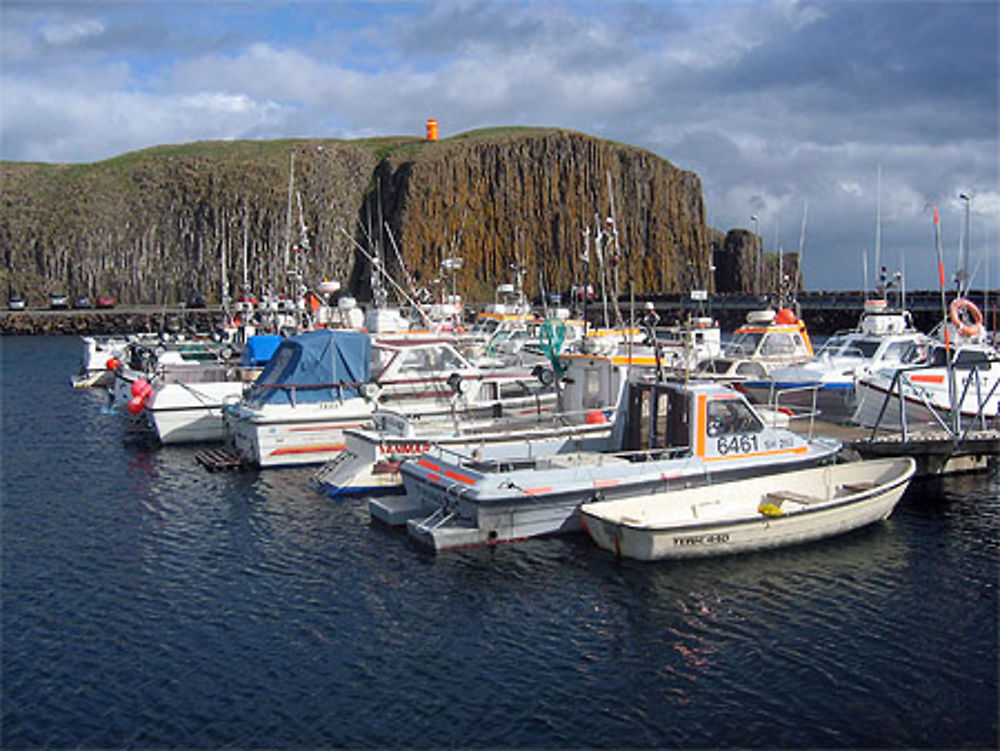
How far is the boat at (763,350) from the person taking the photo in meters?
31.9

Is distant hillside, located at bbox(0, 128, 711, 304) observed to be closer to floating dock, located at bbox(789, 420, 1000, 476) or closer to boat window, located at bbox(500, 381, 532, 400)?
boat window, located at bbox(500, 381, 532, 400)

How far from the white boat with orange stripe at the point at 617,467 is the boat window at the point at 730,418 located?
0.8 inches

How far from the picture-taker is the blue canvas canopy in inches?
1020

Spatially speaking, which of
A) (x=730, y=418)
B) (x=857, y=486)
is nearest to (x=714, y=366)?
(x=857, y=486)

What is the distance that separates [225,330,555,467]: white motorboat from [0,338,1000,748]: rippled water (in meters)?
4.45

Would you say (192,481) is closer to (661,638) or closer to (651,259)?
(661,638)

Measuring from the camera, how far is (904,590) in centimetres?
1589

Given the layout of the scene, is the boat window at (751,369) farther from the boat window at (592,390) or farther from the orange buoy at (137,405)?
the orange buoy at (137,405)

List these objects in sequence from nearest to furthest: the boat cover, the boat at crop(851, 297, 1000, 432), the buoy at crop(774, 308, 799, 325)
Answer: the boat at crop(851, 297, 1000, 432)
the boat cover
the buoy at crop(774, 308, 799, 325)

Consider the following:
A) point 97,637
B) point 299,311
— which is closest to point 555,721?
point 97,637

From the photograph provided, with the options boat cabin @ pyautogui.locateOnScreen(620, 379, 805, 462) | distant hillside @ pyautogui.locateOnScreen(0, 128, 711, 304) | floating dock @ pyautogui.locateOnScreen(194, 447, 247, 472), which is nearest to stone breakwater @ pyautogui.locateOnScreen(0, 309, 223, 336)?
distant hillside @ pyautogui.locateOnScreen(0, 128, 711, 304)

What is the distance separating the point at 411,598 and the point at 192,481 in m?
11.0

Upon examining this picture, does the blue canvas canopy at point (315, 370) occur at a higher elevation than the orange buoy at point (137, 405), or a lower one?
higher

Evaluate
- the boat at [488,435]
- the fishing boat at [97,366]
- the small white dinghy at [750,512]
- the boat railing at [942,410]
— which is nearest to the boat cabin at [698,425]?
the small white dinghy at [750,512]
